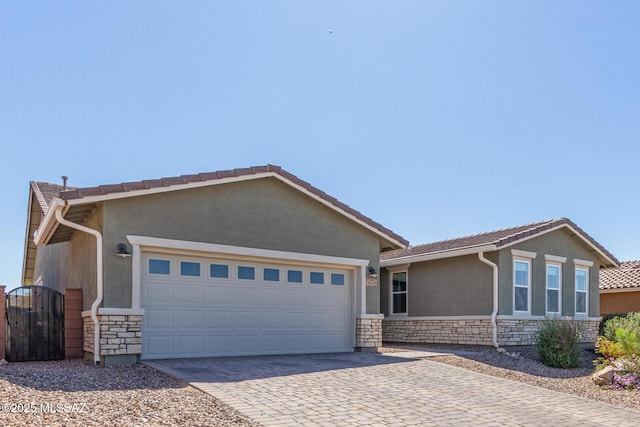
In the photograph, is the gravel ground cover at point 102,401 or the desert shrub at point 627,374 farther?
the desert shrub at point 627,374

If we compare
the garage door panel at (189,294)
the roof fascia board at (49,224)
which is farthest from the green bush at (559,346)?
the roof fascia board at (49,224)

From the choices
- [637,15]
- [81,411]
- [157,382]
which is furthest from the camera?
[637,15]

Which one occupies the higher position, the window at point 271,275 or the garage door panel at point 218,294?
the window at point 271,275

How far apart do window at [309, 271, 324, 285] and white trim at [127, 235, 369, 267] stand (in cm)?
38

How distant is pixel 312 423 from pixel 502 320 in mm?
10668

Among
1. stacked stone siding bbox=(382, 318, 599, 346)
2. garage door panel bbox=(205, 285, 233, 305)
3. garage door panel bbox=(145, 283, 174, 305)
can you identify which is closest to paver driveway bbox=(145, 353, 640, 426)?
garage door panel bbox=(145, 283, 174, 305)

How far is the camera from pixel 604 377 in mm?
11258

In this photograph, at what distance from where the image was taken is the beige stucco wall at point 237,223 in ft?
35.4

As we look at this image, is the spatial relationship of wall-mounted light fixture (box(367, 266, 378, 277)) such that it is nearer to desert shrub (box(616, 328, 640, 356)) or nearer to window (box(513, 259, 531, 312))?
window (box(513, 259, 531, 312))

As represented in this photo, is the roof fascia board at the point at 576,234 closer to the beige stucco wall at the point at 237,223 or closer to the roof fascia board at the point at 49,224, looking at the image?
the beige stucco wall at the point at 237,223

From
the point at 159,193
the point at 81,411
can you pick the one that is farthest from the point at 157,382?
the point at 159,193

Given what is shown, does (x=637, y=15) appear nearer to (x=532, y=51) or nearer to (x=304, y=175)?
(x=532, y=51)

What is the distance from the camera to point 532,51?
13.8 meters

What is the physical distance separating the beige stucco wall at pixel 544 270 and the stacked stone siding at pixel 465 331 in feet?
1.45
